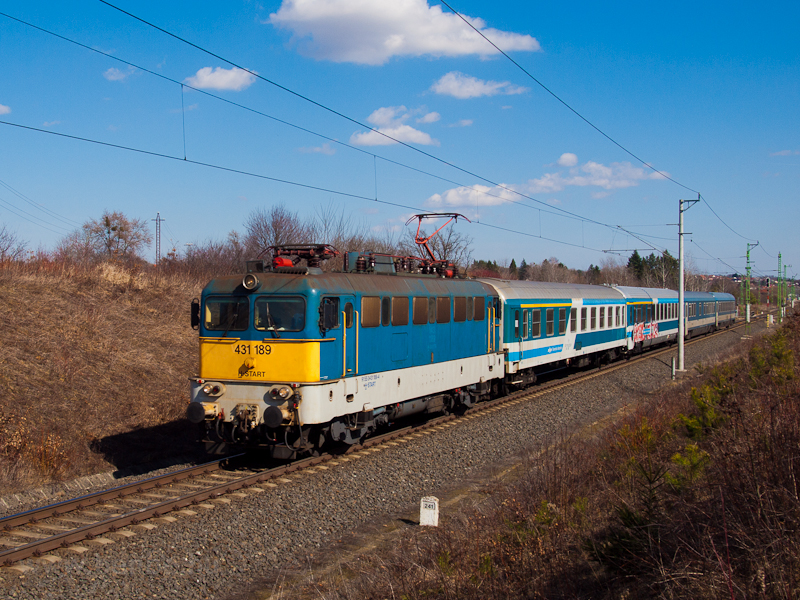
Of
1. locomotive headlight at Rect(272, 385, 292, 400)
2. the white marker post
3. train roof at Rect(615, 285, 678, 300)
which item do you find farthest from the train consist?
train roof at Rect(615, 285, 678, 300)

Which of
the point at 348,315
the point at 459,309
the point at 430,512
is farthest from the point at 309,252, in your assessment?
the point at 430,512

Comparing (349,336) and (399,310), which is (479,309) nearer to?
(399,310)

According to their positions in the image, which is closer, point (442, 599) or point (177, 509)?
point (442, 599)

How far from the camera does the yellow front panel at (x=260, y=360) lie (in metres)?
10.0

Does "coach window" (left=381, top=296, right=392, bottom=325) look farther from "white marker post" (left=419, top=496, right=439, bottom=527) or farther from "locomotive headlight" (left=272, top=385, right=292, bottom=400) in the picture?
"white marker post" (left=419, top=496, right=439, bottom=527)

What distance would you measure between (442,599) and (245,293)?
6561mm

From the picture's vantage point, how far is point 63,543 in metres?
7.25

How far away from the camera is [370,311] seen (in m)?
11.5

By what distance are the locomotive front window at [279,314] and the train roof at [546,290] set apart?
7.83m

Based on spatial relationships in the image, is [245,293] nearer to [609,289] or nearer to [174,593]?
[174,593]

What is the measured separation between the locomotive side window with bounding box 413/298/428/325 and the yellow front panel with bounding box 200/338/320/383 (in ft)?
10.7

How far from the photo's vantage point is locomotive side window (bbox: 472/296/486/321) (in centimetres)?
1552

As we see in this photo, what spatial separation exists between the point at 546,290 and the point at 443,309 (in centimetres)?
724

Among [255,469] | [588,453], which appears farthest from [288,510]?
[588,453]
